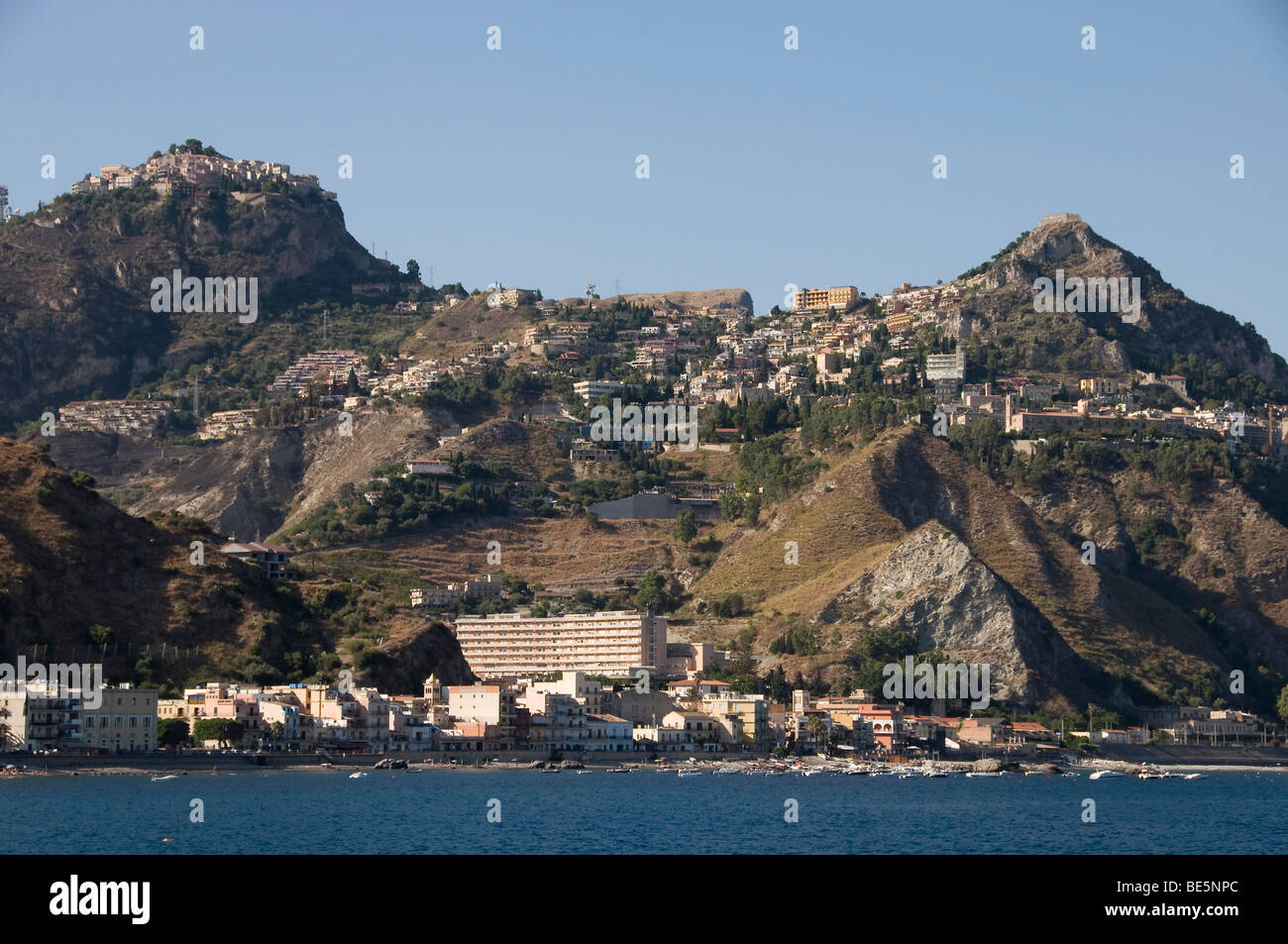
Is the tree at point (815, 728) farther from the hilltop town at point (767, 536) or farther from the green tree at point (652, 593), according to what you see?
the green tree at point (652, 593)

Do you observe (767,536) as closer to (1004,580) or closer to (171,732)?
(1004,580)

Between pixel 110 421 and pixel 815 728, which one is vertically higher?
pixel 110 421

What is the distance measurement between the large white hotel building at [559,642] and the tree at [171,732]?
44.7m

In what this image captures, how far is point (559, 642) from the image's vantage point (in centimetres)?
13288

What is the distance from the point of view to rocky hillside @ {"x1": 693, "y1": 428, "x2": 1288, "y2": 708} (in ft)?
415

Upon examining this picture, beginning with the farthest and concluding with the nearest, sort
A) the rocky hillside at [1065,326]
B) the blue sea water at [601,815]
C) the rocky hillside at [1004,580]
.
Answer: the rocky hillside at [1065,326] → the rocky hillside at [1004,580] → the blue sea water at [601,815]

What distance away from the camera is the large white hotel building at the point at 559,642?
13038 cm

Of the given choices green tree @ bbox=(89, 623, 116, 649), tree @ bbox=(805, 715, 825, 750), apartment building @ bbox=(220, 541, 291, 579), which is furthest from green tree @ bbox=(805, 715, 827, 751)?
green tree @ bbox=(89, 623, 116, 649)

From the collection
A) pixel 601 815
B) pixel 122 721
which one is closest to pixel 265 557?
pixel 122 721

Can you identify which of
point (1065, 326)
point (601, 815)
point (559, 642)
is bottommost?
point (601, 815)

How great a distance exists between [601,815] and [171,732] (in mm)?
28268

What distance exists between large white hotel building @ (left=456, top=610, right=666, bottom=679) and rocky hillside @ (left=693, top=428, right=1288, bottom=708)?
26.7 ft

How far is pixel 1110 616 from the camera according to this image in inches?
5315

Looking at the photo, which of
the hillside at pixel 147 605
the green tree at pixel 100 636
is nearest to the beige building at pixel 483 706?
the hillside at pixel 147 605
